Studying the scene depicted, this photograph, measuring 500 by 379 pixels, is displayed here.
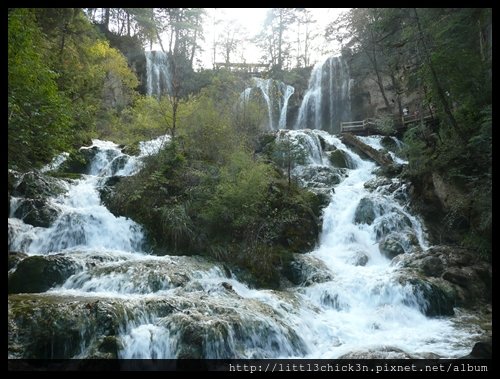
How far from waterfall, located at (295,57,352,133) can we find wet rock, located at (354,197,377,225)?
51.0 ft

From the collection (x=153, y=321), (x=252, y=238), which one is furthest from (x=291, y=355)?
(x=252, y=238)

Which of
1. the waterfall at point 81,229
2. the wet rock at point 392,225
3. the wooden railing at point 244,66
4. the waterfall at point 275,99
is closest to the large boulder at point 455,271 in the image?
the wet rock at point 392,225

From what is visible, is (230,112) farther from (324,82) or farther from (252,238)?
(324,82)

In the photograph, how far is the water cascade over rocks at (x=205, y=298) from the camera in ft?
22.8

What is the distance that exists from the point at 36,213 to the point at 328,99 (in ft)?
78.5

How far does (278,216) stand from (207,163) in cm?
368

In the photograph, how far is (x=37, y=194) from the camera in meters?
11.9

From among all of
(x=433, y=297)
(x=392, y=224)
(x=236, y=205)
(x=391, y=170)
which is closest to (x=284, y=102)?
(x=391, y=170)

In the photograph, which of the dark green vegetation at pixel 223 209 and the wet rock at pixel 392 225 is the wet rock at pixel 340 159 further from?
the wet rock at pixel 392 225

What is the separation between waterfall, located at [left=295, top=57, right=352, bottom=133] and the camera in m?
29.7

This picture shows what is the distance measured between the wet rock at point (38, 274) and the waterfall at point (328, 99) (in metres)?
22.8

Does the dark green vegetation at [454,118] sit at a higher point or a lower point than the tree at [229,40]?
lower

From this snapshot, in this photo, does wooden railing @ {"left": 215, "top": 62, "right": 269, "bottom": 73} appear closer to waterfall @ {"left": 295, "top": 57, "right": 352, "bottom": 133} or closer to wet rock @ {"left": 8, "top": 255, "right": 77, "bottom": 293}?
waterfall @ {"left": 295, "top": 57, "right": 352, "bottom": 133}

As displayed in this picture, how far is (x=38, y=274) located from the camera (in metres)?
8.73
